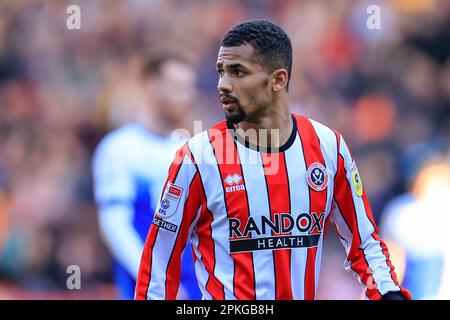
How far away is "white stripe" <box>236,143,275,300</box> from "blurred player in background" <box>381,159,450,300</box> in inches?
131

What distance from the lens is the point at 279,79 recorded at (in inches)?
125

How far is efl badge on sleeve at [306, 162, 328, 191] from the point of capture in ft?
10.1

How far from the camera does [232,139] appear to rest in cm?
310

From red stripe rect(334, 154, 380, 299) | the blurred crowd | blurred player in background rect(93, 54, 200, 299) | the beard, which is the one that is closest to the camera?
the beard

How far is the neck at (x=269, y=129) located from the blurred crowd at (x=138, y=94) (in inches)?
121

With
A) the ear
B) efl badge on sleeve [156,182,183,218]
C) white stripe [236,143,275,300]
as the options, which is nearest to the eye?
the ear

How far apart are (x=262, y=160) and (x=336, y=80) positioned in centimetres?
351

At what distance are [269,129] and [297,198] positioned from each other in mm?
293

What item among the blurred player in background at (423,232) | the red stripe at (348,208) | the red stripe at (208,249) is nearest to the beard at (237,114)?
the red stripe at (208,249)

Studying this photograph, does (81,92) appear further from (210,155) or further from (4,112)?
(210,155)

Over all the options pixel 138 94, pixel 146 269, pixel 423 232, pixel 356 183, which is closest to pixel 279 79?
pixel 356 183

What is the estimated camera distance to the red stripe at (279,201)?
2967mm

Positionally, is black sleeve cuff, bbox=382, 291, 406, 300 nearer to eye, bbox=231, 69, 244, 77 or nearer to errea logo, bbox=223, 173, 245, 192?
errea logo, bbox=223, 173, 245, 192

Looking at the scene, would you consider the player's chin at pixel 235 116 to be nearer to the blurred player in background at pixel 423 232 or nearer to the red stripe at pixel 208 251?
the red stripe at pixel 208 251
